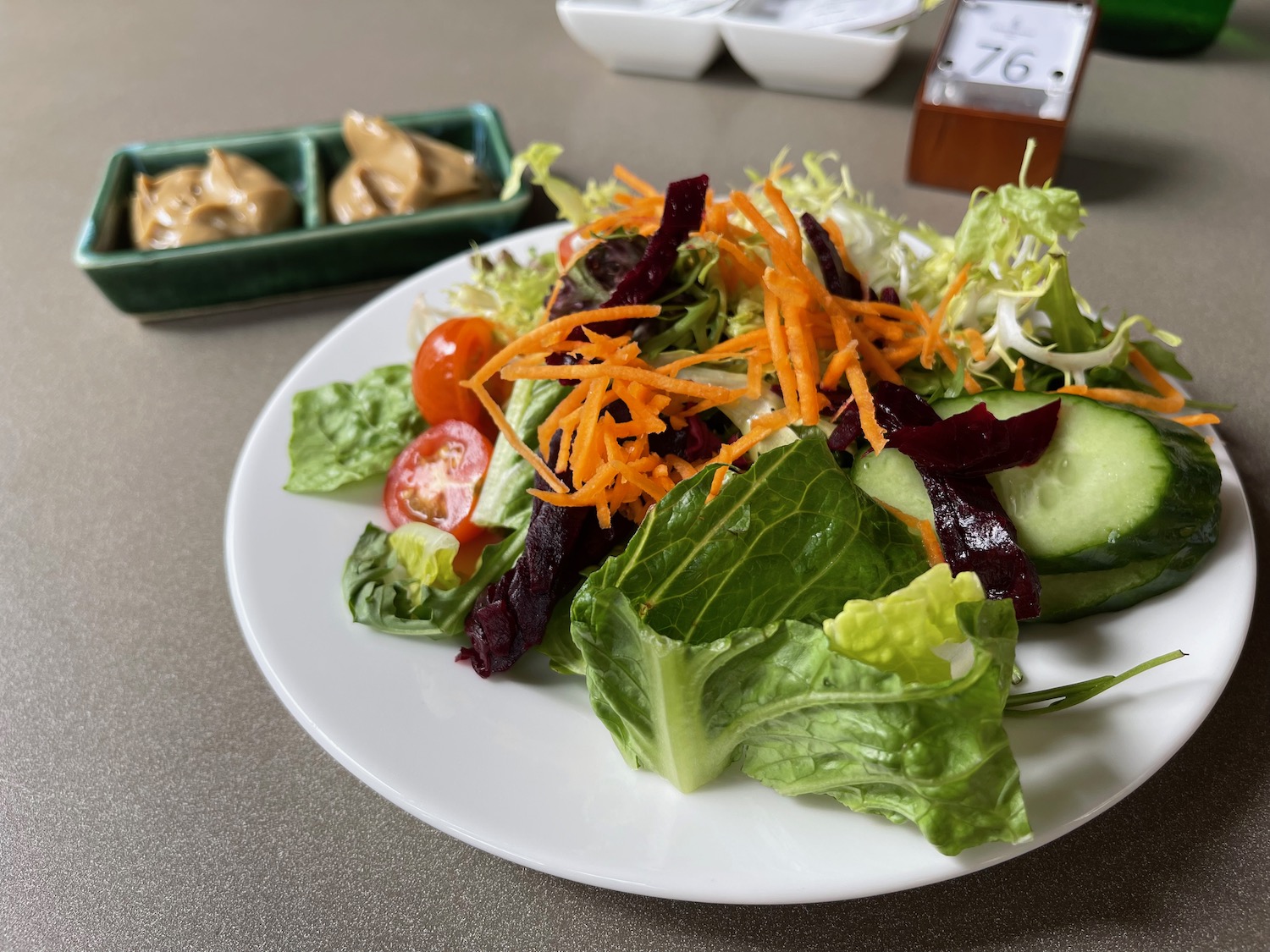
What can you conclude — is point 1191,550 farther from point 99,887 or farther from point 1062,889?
point 99,887

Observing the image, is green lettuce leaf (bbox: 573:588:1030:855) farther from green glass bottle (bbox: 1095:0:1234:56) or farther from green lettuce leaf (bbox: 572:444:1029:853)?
green glass bottle (bbox: 1095:0:1234:56)

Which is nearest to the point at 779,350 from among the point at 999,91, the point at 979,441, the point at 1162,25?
the point at 979,441

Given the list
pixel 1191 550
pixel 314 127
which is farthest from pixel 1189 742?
pixel 314 127

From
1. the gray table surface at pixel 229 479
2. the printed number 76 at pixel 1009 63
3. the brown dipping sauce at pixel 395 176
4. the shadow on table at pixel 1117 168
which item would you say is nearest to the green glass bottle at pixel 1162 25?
the gray table surface at pixel 229 479

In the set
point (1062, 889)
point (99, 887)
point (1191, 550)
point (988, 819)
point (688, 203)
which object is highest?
point (688, 203)

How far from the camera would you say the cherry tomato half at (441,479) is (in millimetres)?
1882

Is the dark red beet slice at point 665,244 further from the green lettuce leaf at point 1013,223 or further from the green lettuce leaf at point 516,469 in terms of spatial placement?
the green lettuce leaf at point 1013,223

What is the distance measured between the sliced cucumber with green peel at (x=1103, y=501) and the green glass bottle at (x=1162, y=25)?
263 cm

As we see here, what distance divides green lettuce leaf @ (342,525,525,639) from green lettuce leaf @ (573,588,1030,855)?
38 centimetres

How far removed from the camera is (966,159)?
290 centimetres

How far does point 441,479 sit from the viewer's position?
1939mm

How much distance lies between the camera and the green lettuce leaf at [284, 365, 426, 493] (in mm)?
1952

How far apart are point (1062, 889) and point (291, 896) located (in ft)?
4.07

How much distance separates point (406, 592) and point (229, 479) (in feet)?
3.13
